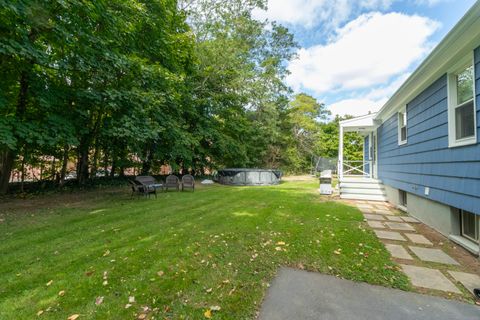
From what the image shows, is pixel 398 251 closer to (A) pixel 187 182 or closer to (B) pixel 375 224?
(B) pixel 375 224

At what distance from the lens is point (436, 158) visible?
4367mm

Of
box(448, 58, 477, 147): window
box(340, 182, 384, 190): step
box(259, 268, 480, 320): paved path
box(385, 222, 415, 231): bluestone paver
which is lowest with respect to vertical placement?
box(259, 268, 480, 320): paved path

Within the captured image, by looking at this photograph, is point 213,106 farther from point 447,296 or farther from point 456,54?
point 447,296

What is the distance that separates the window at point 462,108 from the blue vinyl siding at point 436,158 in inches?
4.6

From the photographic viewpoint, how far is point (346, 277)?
8.48 ft

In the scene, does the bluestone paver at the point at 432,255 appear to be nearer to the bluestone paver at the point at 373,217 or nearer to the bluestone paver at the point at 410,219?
the bluestone paver at the point at 373,217

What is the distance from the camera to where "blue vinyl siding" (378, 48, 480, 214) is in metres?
3.27

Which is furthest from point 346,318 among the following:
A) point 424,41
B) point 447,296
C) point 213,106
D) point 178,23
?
point 213,106

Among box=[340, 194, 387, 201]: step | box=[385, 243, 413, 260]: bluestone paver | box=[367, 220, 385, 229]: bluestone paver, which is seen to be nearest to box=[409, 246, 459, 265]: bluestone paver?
box=[385, 243, 413, 260]: bluestone paver

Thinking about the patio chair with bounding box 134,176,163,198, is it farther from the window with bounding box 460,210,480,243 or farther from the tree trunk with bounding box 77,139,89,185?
the window with bounding box 460,210,480,243

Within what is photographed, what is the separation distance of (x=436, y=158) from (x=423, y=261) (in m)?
2.42

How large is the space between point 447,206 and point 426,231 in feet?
2.20

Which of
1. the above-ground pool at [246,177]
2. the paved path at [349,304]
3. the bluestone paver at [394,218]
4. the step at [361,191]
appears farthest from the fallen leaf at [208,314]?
the above-ground pool at [246,177]

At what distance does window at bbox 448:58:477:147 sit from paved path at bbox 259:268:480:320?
259 cm
